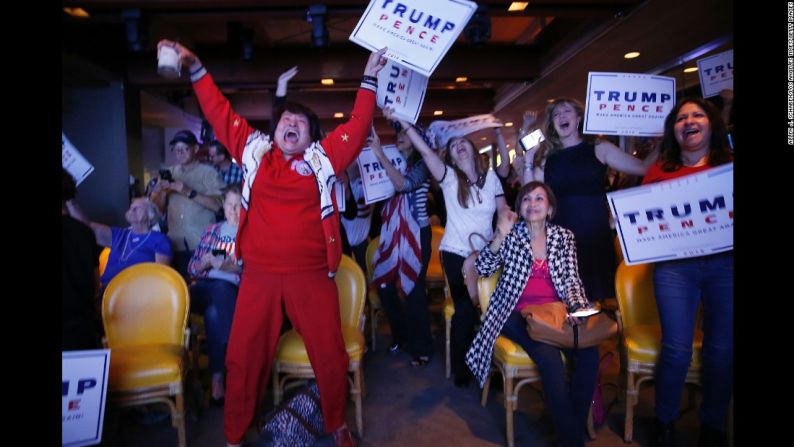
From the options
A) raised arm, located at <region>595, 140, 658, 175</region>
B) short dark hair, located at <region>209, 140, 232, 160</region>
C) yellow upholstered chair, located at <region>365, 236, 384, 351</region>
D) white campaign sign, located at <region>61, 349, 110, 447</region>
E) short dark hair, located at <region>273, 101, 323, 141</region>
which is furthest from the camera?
short dark hair, located at <region>209, 140, 232, 160</region>

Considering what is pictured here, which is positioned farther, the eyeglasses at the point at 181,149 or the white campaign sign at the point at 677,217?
the eyeglasses at the point at 181,149

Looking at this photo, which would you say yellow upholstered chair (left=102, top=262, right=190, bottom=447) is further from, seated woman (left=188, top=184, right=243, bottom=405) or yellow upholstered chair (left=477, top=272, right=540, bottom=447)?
yellow upholstered chair (left=477, top=272, right=540, bottom=447)

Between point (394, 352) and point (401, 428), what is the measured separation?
3.98ft

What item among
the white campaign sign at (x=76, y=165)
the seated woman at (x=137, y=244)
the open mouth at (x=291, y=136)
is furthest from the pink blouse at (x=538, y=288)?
the white campaign sign at (x=76, y=165)

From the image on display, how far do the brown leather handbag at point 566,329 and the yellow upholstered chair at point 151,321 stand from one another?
1.63 meters

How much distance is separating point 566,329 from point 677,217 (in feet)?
2.21

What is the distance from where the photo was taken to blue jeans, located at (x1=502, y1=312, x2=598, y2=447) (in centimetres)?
209

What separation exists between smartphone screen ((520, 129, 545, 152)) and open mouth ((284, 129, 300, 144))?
144 centimetres

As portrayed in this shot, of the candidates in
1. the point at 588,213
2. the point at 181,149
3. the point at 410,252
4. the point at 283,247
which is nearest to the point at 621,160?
the point at 588,213

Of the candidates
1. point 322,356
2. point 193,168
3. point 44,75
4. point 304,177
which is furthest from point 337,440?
point 193,168

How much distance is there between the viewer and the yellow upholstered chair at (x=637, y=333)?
225cm

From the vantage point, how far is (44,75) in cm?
97

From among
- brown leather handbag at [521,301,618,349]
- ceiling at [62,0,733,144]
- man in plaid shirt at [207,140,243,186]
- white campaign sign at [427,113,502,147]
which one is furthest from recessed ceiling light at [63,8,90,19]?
brown leather handbag at [521,301,618,349]

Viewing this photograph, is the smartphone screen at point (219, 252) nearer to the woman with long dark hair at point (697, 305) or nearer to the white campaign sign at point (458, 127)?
the white campaign sign at point (458, 127)
